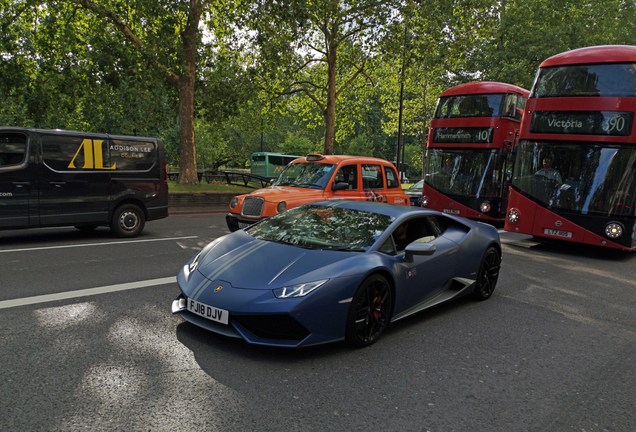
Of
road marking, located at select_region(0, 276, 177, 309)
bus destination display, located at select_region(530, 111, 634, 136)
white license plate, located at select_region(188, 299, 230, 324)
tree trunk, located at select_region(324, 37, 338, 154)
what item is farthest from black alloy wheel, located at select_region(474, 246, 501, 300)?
tree trunk, located at select_region(324, 37, 338, 154)

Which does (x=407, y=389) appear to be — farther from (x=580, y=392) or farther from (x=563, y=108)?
(x=563, y=108)

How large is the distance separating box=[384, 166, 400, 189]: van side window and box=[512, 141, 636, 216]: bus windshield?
8.55 ft

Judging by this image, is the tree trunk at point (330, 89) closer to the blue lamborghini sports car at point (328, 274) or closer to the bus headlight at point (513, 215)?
the bus headlight at point (513, 215)

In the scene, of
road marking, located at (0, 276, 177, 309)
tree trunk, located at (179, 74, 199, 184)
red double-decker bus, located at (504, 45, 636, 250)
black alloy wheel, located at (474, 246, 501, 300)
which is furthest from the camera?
tree trunk, located at (179, 74, 199, 184)

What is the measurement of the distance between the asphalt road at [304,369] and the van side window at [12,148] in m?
2.96

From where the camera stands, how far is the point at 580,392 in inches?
138

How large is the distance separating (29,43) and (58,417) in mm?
22975

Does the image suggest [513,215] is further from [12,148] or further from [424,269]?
[12,148]

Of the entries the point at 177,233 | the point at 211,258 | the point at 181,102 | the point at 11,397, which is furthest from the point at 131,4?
the point at 11,397

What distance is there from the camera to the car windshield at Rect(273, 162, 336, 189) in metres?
9.51

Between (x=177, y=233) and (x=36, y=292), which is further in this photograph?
(x=177, y=233)

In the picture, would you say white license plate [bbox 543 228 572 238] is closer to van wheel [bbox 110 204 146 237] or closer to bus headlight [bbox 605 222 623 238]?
bus headlight [bbox 605 222 623 238]

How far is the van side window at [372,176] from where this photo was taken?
1009 cm

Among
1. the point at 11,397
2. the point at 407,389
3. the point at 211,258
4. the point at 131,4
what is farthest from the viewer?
the point at 131,4
